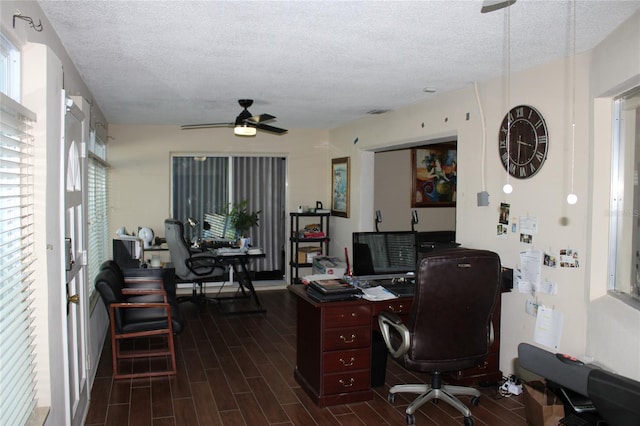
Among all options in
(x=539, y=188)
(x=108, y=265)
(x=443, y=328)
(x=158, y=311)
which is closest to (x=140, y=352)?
(x=158, y=311)

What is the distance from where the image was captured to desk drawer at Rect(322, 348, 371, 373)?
3.76m

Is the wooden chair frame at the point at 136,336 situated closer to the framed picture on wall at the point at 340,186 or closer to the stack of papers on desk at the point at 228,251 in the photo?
the stack of papers on desk at the point at 228,251

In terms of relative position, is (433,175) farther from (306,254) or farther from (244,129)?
(244,129)

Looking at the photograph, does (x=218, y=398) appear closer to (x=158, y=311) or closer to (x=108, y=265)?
(x=158, y=311)

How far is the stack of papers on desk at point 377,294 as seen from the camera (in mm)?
3875

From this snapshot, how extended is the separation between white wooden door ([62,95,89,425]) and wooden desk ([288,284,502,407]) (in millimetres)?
1540

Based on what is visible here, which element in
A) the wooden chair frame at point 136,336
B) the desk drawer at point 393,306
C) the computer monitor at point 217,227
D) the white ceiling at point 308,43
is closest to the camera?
the white ceiling at point 308,43

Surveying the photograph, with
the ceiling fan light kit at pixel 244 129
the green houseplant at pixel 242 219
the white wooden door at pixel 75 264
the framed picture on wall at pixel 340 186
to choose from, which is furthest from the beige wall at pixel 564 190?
the green houseplant at pixel 242 219

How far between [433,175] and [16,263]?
6.68 metres

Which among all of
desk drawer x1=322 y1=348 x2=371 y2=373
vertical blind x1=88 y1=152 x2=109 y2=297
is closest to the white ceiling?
vertical blind x1=88 y1=152 x2=109 y2=297

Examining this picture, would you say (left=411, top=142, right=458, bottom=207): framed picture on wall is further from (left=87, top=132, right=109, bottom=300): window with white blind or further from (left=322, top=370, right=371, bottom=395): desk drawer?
(left=322, top=370, right=371, bottom=395): desk drawer

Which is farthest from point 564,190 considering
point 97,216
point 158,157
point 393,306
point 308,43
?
point 158,157

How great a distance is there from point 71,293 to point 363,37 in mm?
2309

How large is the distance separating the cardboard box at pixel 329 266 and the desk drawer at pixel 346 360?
9.35 ft
